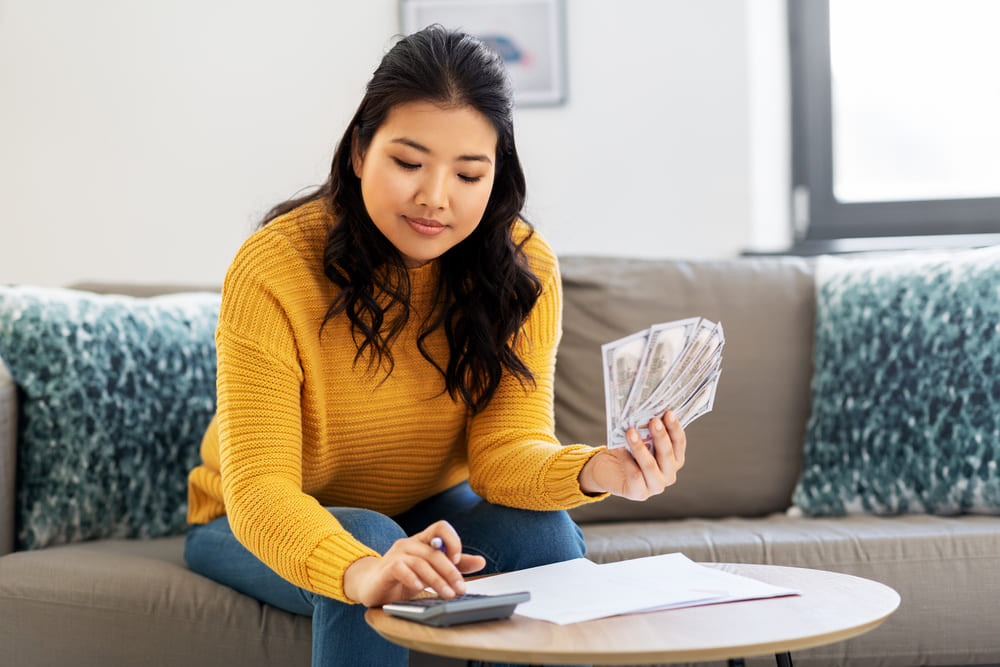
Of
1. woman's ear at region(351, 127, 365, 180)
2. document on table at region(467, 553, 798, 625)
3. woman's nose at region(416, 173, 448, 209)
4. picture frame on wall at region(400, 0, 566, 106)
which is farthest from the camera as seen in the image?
picture frame on wall at region(400, 0, 566, 106)

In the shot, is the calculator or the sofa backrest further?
the sofa backrest

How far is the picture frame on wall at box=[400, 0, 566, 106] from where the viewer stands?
8.39ft

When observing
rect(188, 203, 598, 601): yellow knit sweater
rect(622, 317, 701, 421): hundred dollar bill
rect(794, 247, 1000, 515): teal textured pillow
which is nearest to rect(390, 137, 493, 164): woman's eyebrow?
rect(188, 203, 598, 601): yellow knit sweater

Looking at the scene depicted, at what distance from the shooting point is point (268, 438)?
3.79 feet

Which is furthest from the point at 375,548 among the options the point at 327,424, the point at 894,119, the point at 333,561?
the point at 894,119

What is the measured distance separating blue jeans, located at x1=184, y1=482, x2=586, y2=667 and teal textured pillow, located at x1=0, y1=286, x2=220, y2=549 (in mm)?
265

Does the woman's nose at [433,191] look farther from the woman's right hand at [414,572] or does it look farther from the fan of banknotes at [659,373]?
the woman's right hand at [414,572]

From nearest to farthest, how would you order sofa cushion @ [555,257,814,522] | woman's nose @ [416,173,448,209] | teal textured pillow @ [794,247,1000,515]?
1. woman's nose @ [416,173,448,209]
2. teal textured pillow @ [794,247,1000,515]
3. sofa cushion @ [555,257,814,522]

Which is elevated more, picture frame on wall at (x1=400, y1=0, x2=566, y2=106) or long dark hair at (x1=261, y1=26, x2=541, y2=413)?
picture frame on wall at (x1=400, y1=0, x2=566, y2=106)

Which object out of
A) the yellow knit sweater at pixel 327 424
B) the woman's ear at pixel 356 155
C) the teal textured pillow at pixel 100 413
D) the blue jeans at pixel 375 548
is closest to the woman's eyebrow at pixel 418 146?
the woman's ear at pixel 356 155

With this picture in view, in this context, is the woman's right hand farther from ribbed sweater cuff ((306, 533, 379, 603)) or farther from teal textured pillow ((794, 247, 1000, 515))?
teal textured pillow ((794, 247, 1000, 515))

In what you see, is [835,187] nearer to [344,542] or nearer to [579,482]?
Answer: [579,482]

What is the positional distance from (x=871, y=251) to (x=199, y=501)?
181 cm

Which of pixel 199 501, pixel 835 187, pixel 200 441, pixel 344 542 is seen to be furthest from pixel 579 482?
pixel 835 187
